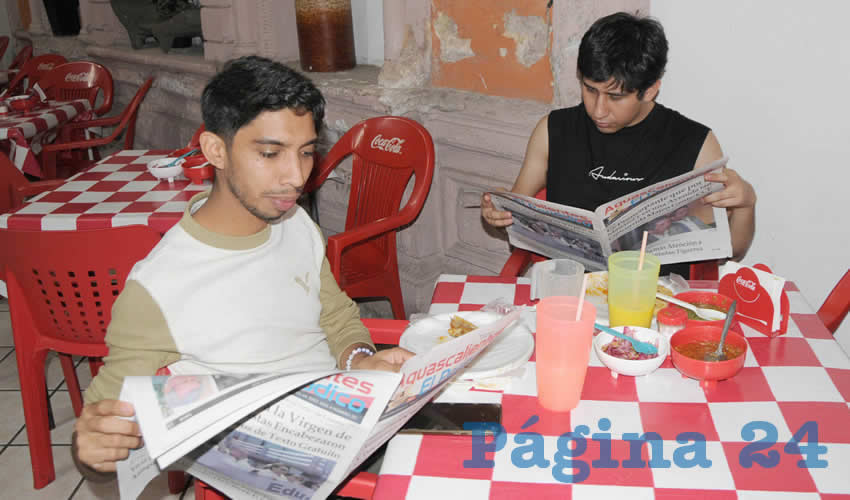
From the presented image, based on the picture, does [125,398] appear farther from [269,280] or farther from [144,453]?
[269,280]

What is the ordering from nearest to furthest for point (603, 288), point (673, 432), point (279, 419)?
1. point (279, 419)
2. point (673, 432)
3. point (603, 288)

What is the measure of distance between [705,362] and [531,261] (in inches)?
41.4

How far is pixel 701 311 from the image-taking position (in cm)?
132

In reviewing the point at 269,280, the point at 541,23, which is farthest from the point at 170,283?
the point at 541,23

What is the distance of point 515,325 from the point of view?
1299 millimetres

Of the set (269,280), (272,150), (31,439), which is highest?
(272,150)

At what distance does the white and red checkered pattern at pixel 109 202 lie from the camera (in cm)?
204

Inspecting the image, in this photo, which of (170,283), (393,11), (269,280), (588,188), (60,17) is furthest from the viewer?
(60,17)

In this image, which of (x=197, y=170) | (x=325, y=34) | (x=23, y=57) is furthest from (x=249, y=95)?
(x=23, y=57)

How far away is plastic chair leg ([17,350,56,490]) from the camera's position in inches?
75.8

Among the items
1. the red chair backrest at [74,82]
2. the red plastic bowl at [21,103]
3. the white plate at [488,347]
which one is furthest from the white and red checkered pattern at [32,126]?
the white plate at [488,347]

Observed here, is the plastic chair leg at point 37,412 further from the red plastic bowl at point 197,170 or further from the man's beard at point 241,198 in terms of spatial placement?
the man's beard at point 241,198

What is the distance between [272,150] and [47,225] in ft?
3.98

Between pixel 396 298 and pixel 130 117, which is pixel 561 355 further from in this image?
pixel 130 117
